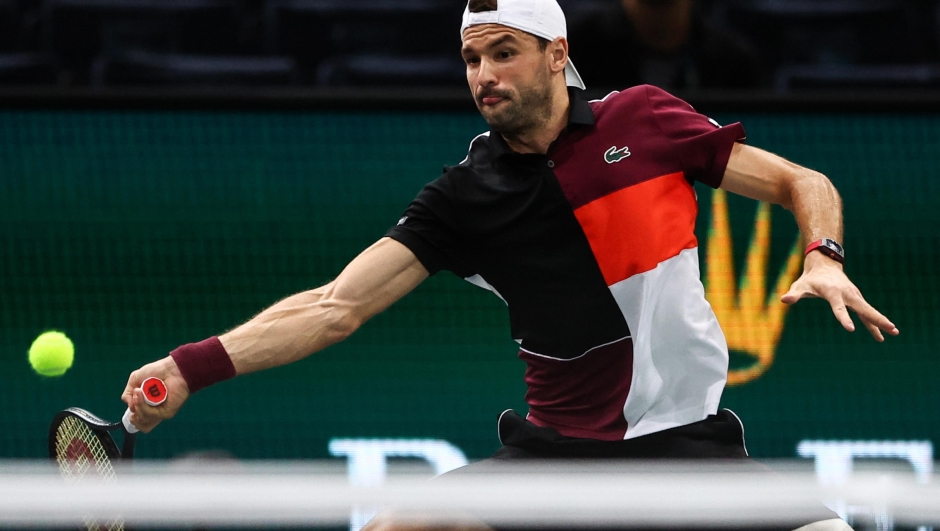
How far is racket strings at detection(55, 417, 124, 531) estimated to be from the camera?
3.30 meters

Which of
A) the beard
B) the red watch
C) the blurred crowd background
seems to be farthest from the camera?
the blurred crowd background

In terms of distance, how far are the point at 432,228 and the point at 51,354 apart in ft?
6.41

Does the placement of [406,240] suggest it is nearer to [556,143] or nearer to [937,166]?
[556,143]

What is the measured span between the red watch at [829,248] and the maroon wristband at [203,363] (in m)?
1.55

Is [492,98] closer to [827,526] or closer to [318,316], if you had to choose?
[318,316]

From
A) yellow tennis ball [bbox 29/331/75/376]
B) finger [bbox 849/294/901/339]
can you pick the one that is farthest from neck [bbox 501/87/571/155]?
yellow tennis ball [bbox 29/331/75/376]

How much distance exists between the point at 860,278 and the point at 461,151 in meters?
1.70

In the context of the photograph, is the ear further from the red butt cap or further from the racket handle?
the racket handle

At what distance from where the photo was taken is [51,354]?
480 centimetres

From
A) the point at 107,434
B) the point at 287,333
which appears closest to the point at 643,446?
the point at 287,333

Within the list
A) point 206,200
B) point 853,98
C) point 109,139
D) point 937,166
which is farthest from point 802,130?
point 109,139

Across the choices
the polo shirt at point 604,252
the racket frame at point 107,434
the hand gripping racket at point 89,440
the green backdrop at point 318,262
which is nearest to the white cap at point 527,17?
the polo shirt at point 604,252

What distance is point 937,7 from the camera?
6.97 metres

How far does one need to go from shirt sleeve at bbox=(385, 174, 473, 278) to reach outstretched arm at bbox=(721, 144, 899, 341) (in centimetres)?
76
